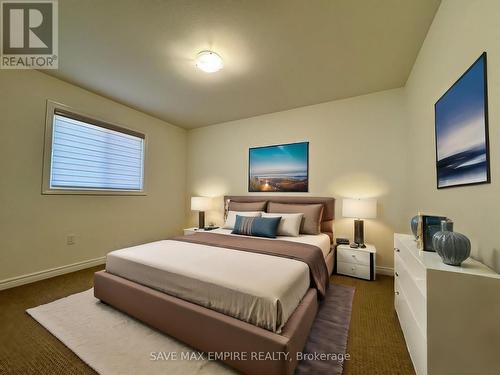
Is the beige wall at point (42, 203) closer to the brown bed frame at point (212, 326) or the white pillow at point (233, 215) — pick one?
the brown bed frame at point (212, 326)

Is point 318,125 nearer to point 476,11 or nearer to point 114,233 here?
point 476,11

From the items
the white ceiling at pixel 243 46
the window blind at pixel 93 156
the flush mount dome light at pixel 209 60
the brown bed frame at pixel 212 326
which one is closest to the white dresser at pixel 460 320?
the brown bed frame at pixel 212 326

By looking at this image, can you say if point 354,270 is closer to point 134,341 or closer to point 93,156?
point 134,341

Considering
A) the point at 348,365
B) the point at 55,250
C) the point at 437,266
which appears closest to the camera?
the point at 437,266

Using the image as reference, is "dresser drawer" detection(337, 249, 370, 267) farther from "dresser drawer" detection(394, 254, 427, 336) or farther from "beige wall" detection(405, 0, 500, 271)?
"dresser drawer" detection(394, 254, 427, 336)

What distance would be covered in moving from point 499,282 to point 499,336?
24cm

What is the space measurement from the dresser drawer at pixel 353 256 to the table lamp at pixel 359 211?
0.46ft

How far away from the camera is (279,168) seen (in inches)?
141

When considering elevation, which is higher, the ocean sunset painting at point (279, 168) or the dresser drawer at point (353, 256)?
the ocean sunset painting at point (279, 168)

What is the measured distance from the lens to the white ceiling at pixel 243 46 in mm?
1642

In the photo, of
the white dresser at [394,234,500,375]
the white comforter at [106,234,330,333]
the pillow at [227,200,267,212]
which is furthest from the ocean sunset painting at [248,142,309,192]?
the white dresser at [394,234,500,375]

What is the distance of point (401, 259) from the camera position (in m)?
1.60

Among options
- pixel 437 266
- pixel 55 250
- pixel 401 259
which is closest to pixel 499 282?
pixel 437 266

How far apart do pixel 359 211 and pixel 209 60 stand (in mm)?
2523
